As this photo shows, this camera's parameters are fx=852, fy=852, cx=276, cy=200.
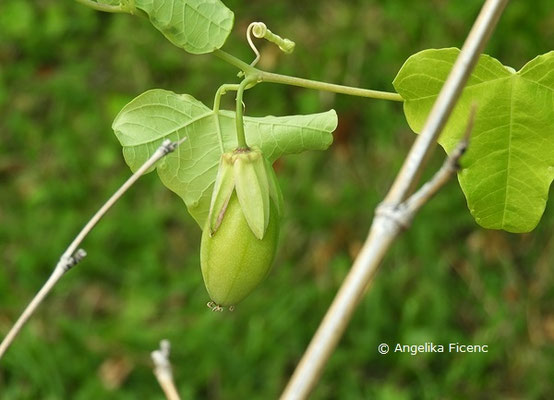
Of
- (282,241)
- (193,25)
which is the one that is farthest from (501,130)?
(282,241)

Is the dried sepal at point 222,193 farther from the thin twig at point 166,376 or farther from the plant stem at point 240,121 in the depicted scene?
the thin twig at point 166,376

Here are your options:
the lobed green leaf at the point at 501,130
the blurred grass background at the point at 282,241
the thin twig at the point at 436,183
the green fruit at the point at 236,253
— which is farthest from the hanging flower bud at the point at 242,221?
the blurred grass background at the point at 282,241

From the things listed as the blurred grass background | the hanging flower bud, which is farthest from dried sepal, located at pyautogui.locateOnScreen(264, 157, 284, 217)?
the blurred grass background

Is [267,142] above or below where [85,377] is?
below

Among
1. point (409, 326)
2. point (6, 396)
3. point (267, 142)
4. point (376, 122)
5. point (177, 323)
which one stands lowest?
point (267, 142)

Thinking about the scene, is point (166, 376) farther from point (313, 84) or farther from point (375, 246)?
point (313, 84)

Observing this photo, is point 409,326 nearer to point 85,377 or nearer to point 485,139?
point 85,377

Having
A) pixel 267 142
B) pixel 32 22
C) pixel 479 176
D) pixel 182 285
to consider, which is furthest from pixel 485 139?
pixel 32 22
